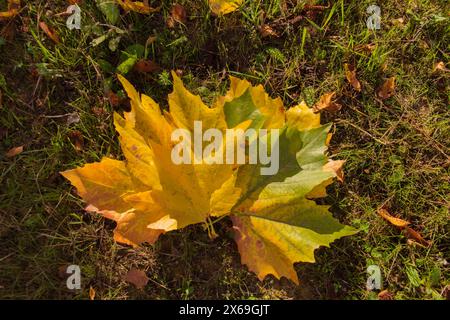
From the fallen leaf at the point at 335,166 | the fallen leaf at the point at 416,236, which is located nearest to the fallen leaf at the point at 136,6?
the fallen leaf at the point at 335,166

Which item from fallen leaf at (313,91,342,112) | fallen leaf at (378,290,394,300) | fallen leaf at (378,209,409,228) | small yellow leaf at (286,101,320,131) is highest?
fallen leaf at (313,91,342,112)

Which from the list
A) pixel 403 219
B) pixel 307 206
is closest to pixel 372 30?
pixel 403 219

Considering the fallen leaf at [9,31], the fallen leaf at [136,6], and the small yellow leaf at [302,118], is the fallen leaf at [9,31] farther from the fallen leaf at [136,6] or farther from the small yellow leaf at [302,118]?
the small yellow leaf at [302,118]

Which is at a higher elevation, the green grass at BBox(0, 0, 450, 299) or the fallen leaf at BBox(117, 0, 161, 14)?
the fallen leaf at BBox(117, 0, 161, 14)

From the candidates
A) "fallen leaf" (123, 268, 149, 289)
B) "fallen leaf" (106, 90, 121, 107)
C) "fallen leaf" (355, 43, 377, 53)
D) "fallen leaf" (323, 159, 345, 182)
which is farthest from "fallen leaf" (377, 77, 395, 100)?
"fallen leaf" (123, 268, 149, 289)

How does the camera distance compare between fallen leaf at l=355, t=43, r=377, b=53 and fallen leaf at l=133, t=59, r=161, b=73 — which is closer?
fallen leaf at l=133, t=59, r=161, b=73

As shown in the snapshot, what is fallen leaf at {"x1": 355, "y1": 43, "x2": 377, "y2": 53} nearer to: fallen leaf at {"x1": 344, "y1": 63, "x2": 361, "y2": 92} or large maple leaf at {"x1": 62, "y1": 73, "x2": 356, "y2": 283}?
fallen leaf at {"x1": 344, "y1": 63, "x2": 361, "y2": 92}

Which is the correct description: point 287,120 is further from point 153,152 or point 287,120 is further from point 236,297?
point 236,297
